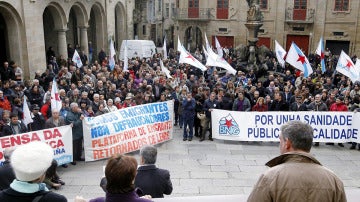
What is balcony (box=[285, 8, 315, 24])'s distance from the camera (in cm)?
3506

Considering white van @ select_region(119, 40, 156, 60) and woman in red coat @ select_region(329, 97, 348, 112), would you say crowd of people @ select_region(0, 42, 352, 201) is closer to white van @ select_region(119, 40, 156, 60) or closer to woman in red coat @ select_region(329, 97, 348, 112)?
woman in red coat @ select_region(329, 97, 348, 112)

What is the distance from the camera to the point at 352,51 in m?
33.8

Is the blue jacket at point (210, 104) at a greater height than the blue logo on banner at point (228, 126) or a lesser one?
greater

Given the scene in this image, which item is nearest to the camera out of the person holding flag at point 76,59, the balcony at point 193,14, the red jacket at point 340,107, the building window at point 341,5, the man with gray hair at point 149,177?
the man with gray hair at point 149,177

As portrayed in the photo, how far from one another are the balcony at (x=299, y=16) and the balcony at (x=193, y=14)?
7859 millimetres

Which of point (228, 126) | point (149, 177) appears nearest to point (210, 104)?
point (228, 126)

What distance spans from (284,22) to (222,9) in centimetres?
638

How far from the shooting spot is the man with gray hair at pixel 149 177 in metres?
4.69

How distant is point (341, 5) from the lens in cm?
3375

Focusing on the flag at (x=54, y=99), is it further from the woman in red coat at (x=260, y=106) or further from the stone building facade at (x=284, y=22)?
the stone building facade at (x=284, y=22)

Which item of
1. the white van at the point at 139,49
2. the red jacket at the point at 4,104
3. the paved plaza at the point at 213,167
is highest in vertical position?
the white van at the point at 139,49

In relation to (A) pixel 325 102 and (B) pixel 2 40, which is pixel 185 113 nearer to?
(A) pixel 325 102

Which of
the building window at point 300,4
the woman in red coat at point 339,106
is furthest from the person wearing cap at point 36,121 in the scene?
the building window at point 300,4

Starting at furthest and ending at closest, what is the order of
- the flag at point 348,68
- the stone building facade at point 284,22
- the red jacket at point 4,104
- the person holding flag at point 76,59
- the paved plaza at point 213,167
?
the stone building facade at point 284,22, the person holding flag at point 76,59, the flag at point 348,68, the red jacket at point 4,104, the paved plaza at point 213,167
